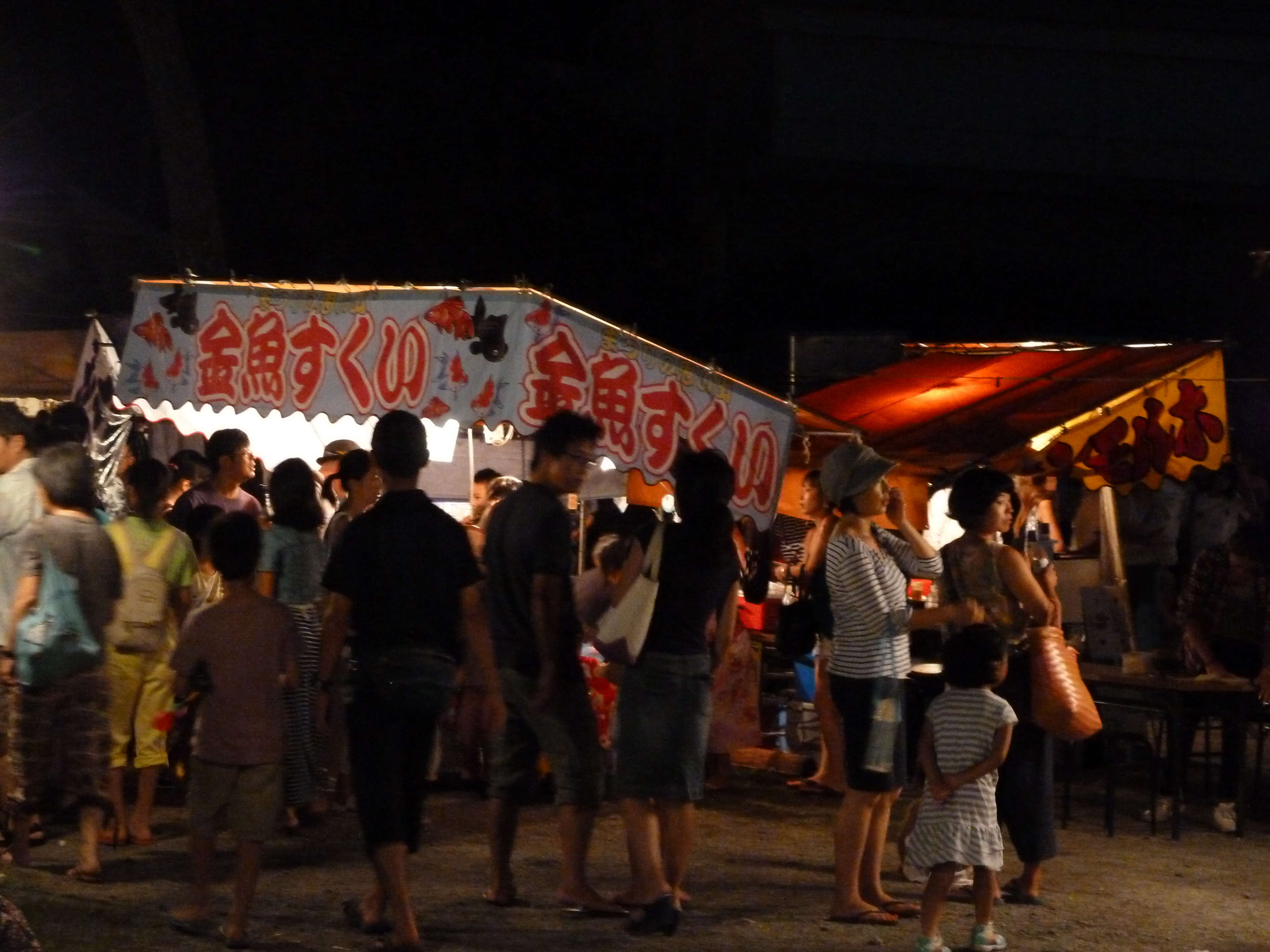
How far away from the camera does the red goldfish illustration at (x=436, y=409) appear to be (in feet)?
27.5

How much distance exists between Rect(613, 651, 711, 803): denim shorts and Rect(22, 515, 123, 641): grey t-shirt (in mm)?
2260

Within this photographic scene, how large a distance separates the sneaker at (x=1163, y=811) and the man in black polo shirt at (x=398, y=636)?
4.59 m

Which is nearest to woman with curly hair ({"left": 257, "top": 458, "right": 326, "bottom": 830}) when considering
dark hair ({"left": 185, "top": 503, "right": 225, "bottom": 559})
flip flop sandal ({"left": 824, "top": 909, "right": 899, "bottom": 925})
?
dark hair ({"left": 185, "top": 503, "right": 225, "bottom": 559})

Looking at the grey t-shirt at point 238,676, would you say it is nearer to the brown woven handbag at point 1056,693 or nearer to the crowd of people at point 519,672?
the crowd of people at point 519,672

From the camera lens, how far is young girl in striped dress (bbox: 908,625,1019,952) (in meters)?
6.32

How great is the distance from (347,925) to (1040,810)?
2991 mm

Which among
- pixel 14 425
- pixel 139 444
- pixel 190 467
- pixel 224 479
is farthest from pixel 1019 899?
pixel 139 444

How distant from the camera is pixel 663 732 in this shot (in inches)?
257

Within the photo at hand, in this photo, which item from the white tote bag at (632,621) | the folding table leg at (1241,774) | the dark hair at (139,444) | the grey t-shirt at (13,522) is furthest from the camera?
the dark hair at (139,444)

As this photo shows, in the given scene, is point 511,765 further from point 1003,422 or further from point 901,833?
point 1003,422

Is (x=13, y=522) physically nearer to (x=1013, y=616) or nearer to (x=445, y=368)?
(x=445, y=368)

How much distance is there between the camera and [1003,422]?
10875 mm

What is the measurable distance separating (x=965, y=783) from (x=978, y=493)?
133 cm

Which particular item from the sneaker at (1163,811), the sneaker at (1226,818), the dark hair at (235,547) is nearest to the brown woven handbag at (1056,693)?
the sneaker at (1163,811)
